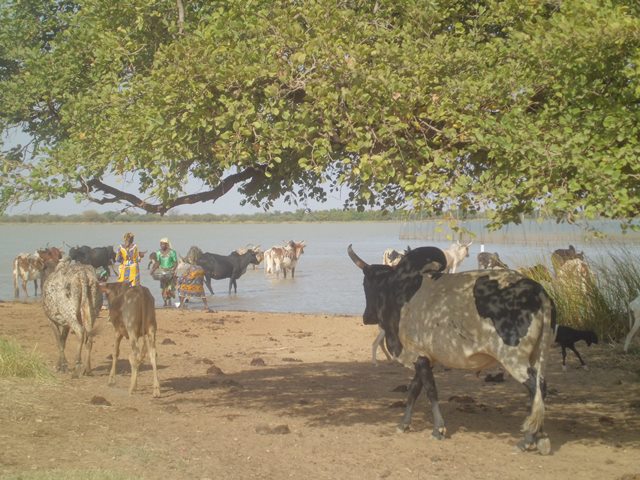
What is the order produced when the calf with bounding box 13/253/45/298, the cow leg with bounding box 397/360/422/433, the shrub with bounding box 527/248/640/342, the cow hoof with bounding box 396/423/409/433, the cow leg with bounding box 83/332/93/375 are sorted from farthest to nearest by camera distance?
the calf with bounding box 13/253/45/298, the shrub with bounding box 527/248/640/342, the cow leg with bounding box 83/332/93/375, the cow hoof with bounding box 396/423/409/433, the cow leg with bounding box 397/360/422/433

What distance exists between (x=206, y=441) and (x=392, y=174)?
131 inches

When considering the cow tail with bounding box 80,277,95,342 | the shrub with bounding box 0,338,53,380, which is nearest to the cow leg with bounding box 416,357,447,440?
the shrub with bounding box 0,338,53,380

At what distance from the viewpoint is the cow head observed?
388 inches

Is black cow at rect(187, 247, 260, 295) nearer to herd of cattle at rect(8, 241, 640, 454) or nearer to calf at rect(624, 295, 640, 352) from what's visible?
calf at rect(624, 295, 640, 352)

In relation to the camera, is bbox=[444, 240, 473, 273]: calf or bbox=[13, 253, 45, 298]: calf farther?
bbox=[13, 253, 45, 298]: calf

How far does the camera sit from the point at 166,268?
2641 centimetres

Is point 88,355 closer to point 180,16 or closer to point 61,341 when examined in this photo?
point 61,341

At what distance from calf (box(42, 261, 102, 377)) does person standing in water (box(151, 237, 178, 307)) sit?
1102 cm

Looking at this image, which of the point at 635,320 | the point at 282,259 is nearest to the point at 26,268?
the point at 282,259

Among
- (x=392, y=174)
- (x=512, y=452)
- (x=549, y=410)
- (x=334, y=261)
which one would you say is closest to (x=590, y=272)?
(x=549, y=410)

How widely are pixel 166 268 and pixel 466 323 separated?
59.7 feet

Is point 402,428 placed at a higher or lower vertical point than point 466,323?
lower

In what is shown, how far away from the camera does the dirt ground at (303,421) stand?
8523 mm

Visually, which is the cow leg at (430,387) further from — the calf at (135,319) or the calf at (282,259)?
the calf at (282,259)
